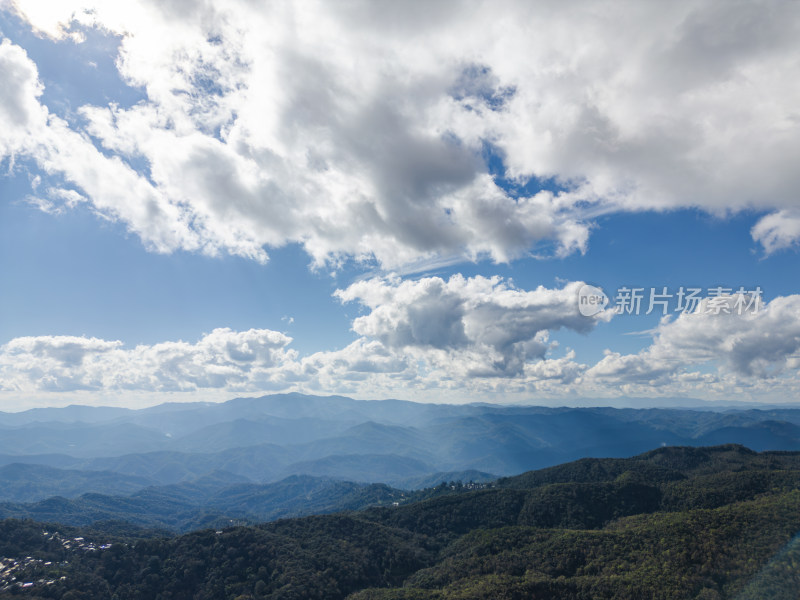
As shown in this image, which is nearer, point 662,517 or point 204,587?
point 204,587

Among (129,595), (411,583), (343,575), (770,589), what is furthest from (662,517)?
(129,595)

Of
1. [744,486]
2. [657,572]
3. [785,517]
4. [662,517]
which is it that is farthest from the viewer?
[744,486]

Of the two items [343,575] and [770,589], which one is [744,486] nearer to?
[770,589]

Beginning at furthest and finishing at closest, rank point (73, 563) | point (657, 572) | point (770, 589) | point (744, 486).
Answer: point (744, 486), point (73, 563), point (657, 572), point (770, 589)

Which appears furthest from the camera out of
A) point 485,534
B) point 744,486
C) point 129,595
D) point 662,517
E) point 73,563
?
point 744,486

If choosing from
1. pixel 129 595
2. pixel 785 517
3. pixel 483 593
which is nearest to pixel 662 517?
pixel 785 517

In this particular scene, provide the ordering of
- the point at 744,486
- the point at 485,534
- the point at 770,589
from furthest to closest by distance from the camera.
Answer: the point at 744,486
the point at 485,534
the point at 770,589

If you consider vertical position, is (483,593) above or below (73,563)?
above

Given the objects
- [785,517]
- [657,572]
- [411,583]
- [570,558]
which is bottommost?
[411,583]

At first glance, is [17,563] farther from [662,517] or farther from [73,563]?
[662,517]
